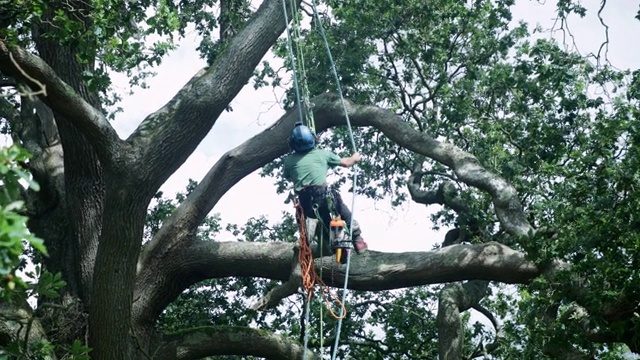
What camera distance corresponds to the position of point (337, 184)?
48.3 feet

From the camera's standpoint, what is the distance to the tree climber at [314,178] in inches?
367

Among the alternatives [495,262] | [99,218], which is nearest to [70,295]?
[99,218]

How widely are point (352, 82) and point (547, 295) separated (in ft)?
14.6

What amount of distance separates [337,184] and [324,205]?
538 centimetres

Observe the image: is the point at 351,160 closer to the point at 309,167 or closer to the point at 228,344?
the point at 309,167

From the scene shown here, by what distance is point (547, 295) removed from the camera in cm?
949

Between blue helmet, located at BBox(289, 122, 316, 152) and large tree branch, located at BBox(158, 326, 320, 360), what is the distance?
2.45 m

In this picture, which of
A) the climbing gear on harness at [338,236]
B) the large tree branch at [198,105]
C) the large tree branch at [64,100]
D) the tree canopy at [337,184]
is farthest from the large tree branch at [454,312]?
the large tree branch at [64,100]

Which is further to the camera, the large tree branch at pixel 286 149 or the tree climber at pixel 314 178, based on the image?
the large tree branch at pixel 286 149

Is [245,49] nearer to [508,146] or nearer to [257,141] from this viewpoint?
[257,141]

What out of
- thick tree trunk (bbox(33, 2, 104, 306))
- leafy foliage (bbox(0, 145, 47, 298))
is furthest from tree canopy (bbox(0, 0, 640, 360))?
leafy foliage (bbox(0, 145, 47, 298))

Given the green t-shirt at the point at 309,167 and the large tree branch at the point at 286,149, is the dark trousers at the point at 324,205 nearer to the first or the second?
the green t-shirt at the point at 309,167

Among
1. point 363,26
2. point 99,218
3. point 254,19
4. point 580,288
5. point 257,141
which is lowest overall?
point 580,288

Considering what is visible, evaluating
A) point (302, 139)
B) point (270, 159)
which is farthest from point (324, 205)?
point (270, 159)
